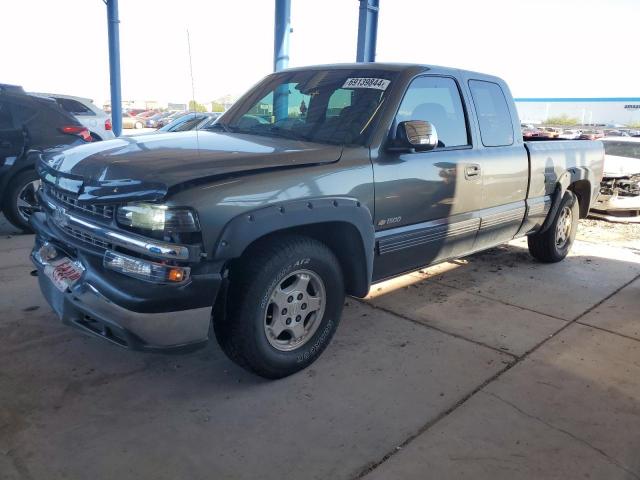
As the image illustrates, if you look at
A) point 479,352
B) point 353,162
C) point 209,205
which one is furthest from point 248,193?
point 479,352

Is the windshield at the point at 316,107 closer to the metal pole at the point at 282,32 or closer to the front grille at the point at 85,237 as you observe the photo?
the front grille at the point at 85,237

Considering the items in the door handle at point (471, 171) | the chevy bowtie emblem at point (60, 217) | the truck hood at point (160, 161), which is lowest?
the chevy bowtie emblem at point (60, 217)

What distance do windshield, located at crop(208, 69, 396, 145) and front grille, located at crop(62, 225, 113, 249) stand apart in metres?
1.44

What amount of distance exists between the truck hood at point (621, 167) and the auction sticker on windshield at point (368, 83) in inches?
256

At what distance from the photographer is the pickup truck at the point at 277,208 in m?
2.65

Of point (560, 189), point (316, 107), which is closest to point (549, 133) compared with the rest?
point (560, 189)

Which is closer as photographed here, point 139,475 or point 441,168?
point 139,475

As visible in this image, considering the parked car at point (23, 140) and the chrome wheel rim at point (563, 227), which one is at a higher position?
the parked car at point (23, 140)

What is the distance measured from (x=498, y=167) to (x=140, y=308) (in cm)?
312

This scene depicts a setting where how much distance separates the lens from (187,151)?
310 cm

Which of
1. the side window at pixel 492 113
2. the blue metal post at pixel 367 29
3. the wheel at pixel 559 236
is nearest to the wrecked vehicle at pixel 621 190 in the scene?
the wheel at pixel 559 236

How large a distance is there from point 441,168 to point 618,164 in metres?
6.40

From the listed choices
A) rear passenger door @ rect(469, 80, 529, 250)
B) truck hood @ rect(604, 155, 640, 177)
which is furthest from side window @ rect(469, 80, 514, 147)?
truck hood @ rect(604, 155, 640, 177)

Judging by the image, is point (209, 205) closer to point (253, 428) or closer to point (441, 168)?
point (253, 428)
